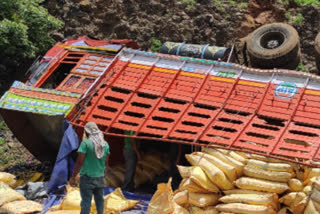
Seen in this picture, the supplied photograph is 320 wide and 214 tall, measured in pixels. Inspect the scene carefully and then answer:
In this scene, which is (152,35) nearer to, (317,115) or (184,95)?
(184,95)

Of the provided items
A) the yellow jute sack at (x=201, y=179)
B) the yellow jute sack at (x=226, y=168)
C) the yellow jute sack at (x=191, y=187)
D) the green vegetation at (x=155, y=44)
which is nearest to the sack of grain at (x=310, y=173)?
the yellow jute sack at (x=226, y=168)

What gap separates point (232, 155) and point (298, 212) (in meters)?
1.17

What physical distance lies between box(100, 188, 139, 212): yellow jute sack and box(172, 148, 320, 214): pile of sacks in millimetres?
824

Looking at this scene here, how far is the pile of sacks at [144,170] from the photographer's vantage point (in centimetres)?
820

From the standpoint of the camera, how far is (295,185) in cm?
592

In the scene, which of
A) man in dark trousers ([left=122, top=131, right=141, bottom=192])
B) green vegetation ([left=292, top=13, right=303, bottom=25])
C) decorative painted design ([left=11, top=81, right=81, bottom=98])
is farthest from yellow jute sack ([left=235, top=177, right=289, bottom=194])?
green vegetation ([left=292, top=13, right=303, bottom=25])

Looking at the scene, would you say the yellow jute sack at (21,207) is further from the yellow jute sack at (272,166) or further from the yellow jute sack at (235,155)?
the yellow jute sack at (272,166)

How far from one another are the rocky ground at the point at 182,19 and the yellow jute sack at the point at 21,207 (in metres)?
7.20

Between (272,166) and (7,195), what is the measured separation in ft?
12.3

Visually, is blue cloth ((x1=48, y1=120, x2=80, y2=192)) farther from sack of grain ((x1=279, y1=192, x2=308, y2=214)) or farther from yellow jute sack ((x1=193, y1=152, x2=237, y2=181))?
sack of grain ((x1=279, y1=192, x2=308, y2=214))

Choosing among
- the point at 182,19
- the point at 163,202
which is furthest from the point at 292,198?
the point at 182,19

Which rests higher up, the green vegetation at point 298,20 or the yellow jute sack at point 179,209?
the green vegetation at point 298,20

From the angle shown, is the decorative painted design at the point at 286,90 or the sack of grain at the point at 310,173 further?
the decorative painted design at the point at 286,90

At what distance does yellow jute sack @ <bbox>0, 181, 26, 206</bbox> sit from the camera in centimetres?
688
